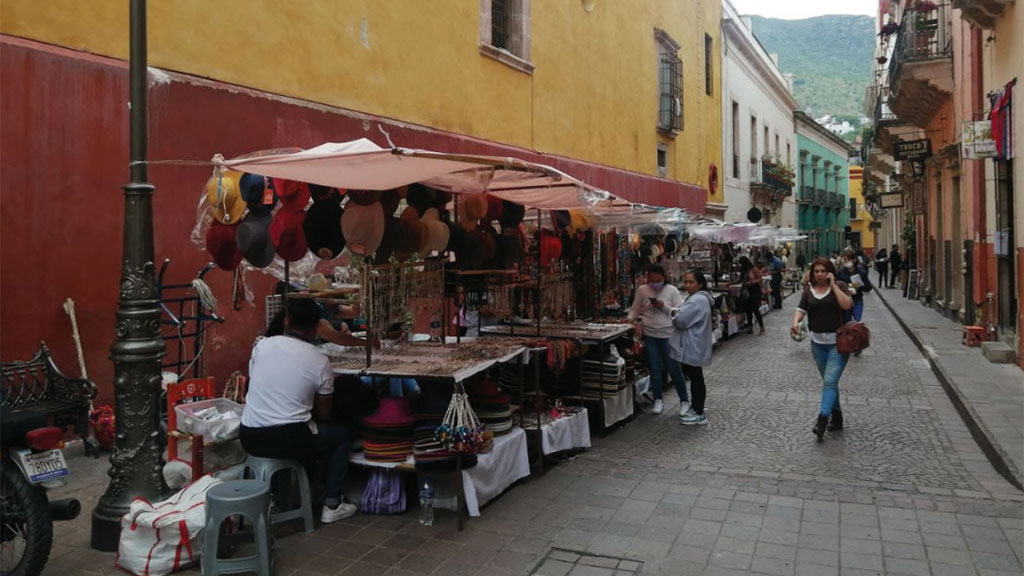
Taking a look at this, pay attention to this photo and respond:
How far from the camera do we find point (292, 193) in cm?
545

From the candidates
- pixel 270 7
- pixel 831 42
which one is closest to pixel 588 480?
pixel 270 7

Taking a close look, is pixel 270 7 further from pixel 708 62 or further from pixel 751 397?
pixel 708 62

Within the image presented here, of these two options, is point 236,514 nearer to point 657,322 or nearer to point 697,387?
point 697,387

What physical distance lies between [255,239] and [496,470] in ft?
7.60

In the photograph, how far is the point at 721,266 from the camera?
692 inches

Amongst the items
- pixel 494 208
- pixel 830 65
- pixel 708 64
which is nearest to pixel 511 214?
pixel 494 208

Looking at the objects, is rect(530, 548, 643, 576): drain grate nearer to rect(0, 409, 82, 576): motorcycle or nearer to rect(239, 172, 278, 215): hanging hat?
rect(0, 409, 82, 576): motorcycle

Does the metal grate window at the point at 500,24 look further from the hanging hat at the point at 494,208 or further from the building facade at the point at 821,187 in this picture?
the building facade at the point at 821,187

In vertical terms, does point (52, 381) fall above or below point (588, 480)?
above

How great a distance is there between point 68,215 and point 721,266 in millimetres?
14007

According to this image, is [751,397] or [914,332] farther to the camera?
[914,332]

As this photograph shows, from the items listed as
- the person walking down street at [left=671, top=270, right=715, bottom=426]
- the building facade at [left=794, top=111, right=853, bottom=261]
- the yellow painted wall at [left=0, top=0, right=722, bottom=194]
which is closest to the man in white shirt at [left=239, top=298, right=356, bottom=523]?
the yellow painted wall at [left=0, top=0, right=722, bottom=194]

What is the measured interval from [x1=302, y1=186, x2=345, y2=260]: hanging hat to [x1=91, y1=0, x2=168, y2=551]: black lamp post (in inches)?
47.1

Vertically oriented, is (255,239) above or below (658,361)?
above
